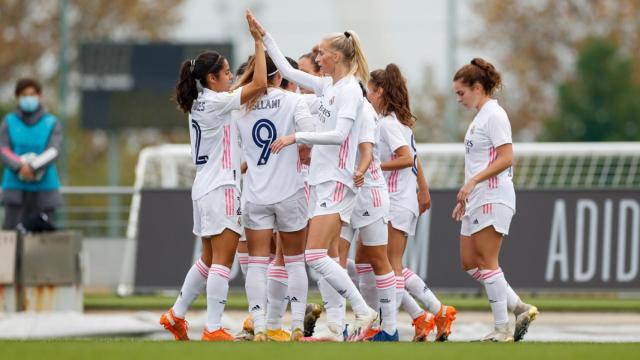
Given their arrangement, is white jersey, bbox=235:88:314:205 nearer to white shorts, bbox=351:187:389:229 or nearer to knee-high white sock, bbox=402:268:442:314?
white shorts, bbox=351:187:389:229

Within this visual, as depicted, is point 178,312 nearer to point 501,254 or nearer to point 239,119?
point 239,119

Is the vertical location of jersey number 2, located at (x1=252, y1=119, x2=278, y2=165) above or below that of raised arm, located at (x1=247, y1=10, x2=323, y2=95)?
below

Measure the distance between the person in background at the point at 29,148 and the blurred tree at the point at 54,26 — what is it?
3464 centimetres

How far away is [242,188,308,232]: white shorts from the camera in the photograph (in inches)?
447

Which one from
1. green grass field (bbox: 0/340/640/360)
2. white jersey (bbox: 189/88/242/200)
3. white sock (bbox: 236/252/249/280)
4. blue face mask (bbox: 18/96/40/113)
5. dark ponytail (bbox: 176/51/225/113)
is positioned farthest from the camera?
blue face mask (bbox: 18/96/40/113)

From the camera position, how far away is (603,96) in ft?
124

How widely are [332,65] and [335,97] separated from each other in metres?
0.24

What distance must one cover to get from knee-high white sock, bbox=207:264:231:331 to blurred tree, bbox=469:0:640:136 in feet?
133

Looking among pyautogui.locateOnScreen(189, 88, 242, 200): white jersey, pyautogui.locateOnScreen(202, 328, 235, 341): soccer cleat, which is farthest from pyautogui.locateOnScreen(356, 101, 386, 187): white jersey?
pyautogui.locateOnScreen(202, 328, 235, 341): soccer cleat

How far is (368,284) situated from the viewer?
12453 mm

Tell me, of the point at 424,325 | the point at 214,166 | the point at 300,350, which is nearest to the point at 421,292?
the point at 424,325

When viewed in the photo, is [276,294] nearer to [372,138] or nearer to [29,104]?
[372,138]

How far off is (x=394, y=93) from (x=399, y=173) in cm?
65

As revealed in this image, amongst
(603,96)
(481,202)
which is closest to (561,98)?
(603,96)
